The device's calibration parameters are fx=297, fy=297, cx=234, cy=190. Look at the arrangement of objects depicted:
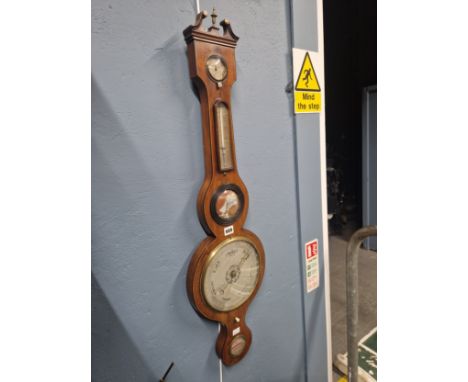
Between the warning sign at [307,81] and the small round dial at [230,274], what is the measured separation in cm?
55

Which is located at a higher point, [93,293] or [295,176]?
[295,176]

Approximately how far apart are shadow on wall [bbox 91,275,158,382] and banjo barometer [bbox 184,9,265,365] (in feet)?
0.68

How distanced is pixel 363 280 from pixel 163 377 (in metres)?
2.40

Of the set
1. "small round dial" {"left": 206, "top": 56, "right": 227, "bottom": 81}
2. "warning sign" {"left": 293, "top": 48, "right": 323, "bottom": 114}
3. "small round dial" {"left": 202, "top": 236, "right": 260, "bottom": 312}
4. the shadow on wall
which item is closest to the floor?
"small round dial" {"left": 202, "top": 236, "right": 260, "bottom": 312}

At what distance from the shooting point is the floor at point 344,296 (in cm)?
208

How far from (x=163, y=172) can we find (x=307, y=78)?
0.68 meters

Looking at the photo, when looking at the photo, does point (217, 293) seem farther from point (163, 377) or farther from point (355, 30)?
point (355, 30)

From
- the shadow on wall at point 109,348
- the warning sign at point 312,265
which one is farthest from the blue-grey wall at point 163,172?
the warning sign at point 312,265

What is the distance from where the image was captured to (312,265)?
127cm

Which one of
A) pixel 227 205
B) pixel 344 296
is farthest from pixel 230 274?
pixel 344 296

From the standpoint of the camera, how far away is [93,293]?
28.7 inches

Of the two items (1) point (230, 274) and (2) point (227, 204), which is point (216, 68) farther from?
(1) point (230, 274)
